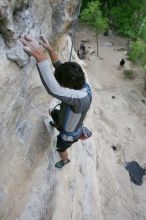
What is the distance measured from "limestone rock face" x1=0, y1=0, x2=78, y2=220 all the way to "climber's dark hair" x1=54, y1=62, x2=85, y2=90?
0.75 meters

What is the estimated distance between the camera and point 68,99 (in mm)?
4520

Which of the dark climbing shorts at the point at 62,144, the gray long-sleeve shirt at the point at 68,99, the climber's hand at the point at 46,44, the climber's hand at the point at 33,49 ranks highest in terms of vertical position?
the climber's hand at the point at 33,49

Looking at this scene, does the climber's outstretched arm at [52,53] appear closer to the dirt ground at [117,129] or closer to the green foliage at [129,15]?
the dirt ground at [117,129]

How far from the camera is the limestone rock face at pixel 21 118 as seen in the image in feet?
15.7

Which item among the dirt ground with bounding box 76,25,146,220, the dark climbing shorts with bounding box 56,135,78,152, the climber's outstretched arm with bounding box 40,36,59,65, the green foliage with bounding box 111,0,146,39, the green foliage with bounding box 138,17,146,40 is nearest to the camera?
the climber's outstretched arm with bounding box 40,36,59,65

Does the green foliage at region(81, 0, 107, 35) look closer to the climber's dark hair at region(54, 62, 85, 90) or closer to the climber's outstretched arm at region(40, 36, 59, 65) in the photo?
the climber's outstretched arm at region(40, 36, 59, 65)

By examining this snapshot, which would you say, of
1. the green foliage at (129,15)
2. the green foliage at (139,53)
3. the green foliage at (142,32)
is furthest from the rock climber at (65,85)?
the green foliage at (129,15)

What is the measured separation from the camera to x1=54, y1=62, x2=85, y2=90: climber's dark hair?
4406mm

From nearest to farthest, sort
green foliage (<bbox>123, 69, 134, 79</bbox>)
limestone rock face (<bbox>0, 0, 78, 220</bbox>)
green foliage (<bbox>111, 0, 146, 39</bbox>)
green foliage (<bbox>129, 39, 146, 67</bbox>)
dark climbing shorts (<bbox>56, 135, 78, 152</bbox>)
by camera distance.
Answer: limestone rock face (<bbox>0, 0, 78, 220</bbox>) → dark climbing shorts (<bbox>56, 135, 78, 152</bbox>) → green foliage (<bbox>129, 39, 146, 67</bbox>) → green foliage (<bbox>123, 69, 134, 79</bbox>) → green foliage (<bbox>111, 0, 146, 39</bbox>)

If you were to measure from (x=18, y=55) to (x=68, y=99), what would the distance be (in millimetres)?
990

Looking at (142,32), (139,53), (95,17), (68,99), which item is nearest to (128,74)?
(139,53)

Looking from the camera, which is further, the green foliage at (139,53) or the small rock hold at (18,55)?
the green foliage at (139,53)

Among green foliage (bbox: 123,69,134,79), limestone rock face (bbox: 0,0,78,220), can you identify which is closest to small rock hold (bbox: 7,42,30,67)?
limestone rock face (bbox: 0,0,78,220)

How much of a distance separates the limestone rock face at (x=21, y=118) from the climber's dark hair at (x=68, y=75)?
75cm
